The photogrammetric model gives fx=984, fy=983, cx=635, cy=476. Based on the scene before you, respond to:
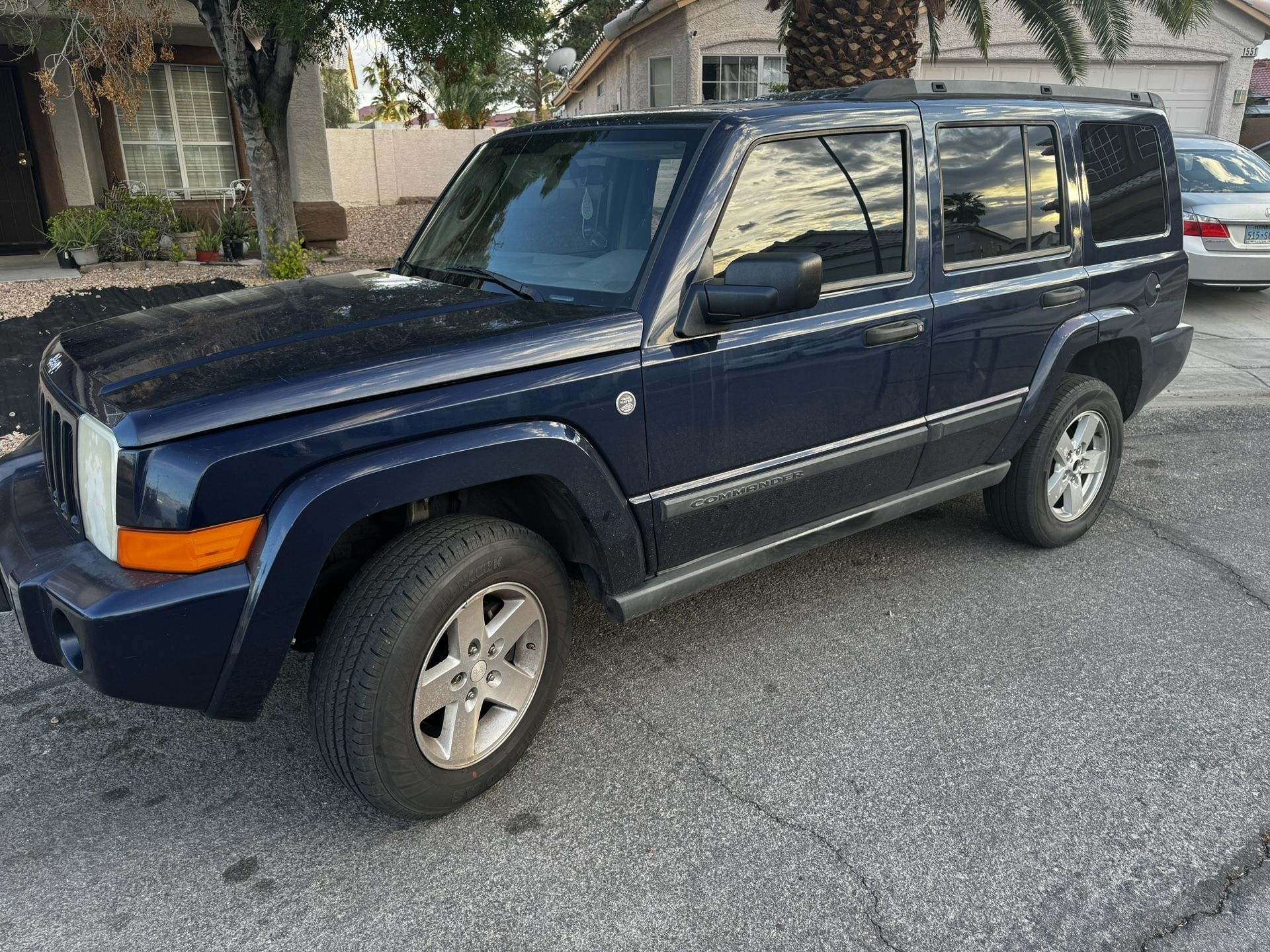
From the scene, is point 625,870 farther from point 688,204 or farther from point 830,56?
point 830,56

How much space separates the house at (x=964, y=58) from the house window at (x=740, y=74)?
2cm

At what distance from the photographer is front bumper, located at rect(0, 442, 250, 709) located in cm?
232

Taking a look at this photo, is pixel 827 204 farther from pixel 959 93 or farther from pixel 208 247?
pixel 208 247

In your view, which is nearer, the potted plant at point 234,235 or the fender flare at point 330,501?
the fender flare at point 330,501

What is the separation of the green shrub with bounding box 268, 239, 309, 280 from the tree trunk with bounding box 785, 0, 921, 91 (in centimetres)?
502

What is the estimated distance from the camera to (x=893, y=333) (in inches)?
140

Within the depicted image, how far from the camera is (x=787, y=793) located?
2.95 m

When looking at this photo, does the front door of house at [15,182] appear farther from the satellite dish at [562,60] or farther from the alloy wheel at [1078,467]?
the alloy wheel at [1078,467]

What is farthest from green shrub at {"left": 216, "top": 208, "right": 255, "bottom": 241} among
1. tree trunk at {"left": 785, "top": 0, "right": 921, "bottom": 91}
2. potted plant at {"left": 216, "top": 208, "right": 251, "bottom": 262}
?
tree trunk at {"left": 785, "top": 0, "right": 921, "bottom": 91}

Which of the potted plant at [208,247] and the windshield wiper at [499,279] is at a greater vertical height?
the windshield wiper at [499,279]

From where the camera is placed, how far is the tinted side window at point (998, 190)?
376 cm

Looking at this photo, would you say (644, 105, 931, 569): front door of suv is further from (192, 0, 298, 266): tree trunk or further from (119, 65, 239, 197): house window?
(119, 65, 239, 197): house window

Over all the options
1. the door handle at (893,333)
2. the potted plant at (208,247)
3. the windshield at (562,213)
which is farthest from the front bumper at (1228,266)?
the potted plant at (208,247)

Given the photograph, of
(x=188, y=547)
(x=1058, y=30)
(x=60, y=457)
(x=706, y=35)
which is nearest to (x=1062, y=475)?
(x=188, y=547)
